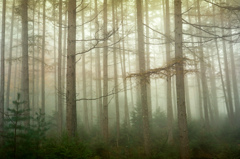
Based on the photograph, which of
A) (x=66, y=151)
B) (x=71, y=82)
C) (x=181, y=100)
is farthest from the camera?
(x=181, y=100)

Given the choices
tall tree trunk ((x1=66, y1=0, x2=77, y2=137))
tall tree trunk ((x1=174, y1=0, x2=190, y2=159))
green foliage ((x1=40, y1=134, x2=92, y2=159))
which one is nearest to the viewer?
green foliage ((x1=40, y1=134, x2=92, y2=159))

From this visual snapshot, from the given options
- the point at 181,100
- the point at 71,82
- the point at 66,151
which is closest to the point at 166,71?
the point at 181,100

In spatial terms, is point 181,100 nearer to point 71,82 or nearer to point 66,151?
point 71,82

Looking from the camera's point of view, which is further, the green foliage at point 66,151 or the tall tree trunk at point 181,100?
the tall tree trunk at point 181,100

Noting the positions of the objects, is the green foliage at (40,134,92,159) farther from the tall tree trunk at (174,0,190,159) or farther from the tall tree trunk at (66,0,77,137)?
the tall tree trunk at (174,0,190,159)

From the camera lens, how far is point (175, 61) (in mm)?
6484

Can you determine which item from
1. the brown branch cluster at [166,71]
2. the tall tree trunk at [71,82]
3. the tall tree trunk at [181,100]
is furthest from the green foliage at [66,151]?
the tall tree trunk at [181,100]

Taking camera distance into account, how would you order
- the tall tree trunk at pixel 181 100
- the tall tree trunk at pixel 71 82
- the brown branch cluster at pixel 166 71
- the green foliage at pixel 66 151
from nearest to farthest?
the green foliage at pixel 66 151, the tall tree trunk at pixel 71 82, the brown branch cluster at pixel 166 71, the tall tree trunk at pixel 181 100

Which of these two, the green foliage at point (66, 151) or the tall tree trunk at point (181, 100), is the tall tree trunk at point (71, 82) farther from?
the tall tree trunk at point (181, 100)

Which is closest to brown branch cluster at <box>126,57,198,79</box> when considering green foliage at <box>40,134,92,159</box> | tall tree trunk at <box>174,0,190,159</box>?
tall tree trunk at <box>174,0,190,159</box>

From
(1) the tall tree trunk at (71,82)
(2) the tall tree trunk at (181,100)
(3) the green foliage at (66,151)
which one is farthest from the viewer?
(2) the tall tree trunk at (181,100)

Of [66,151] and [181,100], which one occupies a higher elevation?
[181,100]

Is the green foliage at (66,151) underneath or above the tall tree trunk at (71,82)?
underneath

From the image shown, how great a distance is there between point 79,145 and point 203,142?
798 centimetres
